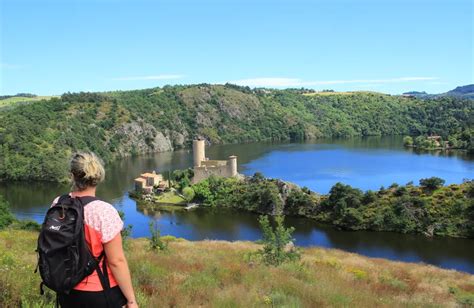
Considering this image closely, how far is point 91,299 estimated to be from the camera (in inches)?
127

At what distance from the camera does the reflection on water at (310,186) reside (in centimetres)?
3738

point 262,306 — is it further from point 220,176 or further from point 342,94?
point 342,94

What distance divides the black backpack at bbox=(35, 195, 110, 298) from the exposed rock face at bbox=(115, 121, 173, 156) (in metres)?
103

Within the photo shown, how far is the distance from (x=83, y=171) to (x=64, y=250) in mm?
615

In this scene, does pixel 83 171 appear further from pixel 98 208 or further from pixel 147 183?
pixel 147 183

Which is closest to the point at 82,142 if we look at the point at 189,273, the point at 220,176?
the point at 220,176

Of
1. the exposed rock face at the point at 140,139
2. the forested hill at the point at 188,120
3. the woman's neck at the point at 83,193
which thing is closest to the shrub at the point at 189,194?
the forested hill at the point at 188,120

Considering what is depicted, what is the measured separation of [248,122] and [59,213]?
14573 centimetres

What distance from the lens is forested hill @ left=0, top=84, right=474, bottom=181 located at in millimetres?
79500

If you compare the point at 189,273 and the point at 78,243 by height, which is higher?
the point at 78,243

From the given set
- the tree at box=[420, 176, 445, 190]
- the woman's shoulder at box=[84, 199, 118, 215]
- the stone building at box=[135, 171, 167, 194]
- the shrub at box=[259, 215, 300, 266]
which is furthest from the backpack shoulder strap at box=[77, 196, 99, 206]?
the stone building at box=[135, 171, 167, 194]

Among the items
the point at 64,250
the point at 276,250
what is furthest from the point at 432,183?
the point at 64,250

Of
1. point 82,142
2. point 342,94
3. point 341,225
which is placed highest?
point 342,94

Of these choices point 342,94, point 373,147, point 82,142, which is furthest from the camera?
point 342,94
